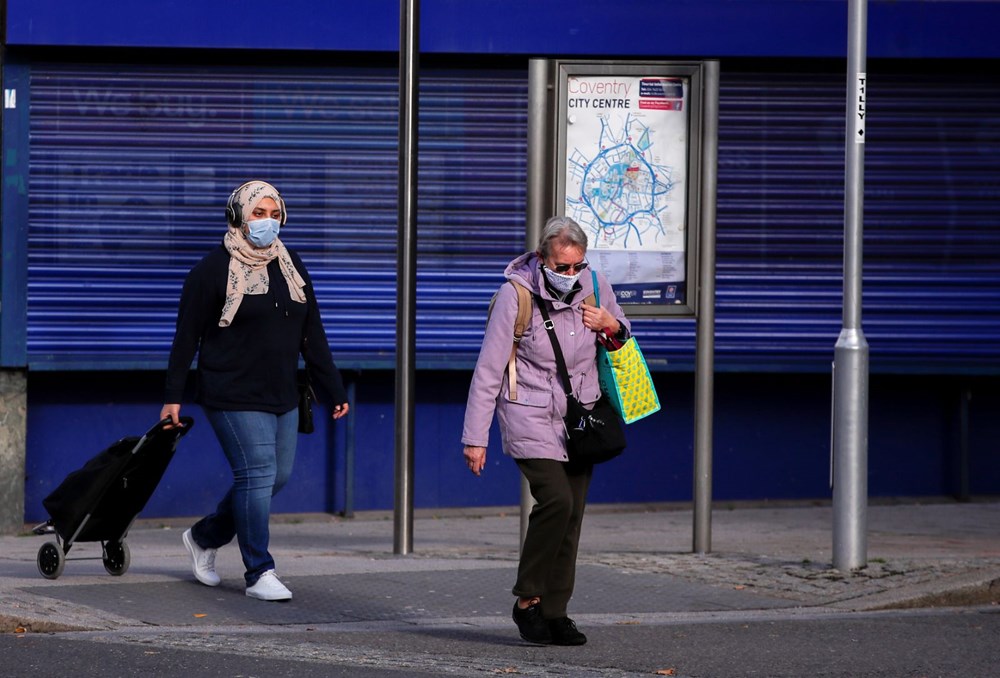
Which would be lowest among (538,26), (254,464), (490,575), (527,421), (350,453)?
(490,575)

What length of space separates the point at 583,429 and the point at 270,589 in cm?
187

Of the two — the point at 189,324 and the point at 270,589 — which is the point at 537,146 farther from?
the point at 270,589

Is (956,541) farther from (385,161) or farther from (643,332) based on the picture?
(385,161)

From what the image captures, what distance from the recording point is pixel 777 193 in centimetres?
1151

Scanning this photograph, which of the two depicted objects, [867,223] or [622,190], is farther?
[867,223]

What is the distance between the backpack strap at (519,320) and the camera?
6.83 meters

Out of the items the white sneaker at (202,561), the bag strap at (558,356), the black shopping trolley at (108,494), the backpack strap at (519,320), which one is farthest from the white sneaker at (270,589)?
the bag strap at (558,356)

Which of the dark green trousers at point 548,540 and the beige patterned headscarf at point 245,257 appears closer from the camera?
the dark green trousers at point 548,540

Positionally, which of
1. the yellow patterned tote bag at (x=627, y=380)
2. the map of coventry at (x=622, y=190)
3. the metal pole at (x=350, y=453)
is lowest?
the metal pole at (x=350, y=453)

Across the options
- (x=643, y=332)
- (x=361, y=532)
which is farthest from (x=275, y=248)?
(x=643, y=332)

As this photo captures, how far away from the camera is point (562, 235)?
680 centimetres

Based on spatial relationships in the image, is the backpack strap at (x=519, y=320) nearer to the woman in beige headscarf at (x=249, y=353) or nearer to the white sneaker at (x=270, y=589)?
the woman in beige headscarf at (x=249, y=353)

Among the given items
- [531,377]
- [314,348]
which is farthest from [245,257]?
[531,377]

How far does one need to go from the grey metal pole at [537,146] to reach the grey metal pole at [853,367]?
1.54m
